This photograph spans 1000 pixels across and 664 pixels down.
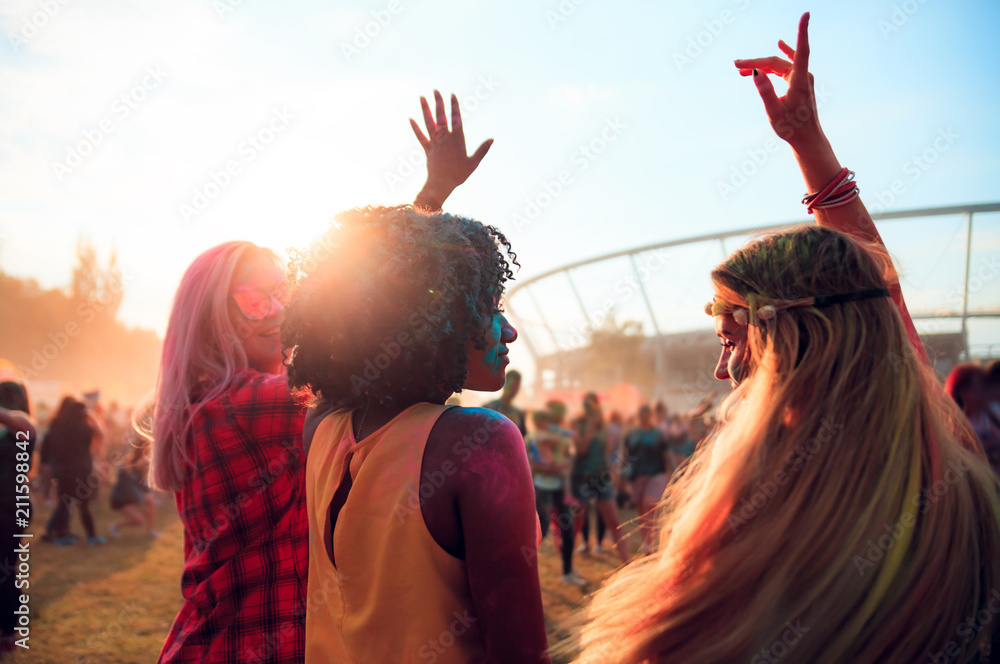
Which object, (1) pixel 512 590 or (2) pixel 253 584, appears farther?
(2) pixel 253 584

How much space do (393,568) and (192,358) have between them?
3.56ft

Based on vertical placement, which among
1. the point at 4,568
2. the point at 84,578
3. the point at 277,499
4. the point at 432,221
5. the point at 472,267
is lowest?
the point at 84,578

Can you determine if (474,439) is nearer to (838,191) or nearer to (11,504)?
(838,191)

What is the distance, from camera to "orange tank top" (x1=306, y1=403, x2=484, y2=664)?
1.18m

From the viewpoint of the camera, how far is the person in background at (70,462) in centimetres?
849

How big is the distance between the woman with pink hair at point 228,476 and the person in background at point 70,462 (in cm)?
852

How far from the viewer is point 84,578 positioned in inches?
276

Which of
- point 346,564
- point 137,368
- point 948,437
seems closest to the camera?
point 948,437

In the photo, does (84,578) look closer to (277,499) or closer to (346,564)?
(277,499)

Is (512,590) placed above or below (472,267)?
below

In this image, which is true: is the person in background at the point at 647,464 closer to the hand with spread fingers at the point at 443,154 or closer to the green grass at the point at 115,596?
the green grass at the point at 115,596

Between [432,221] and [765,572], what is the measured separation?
3.25 feet

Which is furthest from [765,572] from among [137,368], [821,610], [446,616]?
[137,368]

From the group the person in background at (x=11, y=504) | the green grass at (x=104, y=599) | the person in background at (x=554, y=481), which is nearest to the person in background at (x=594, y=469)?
the person in background at (x=554, y=481)
